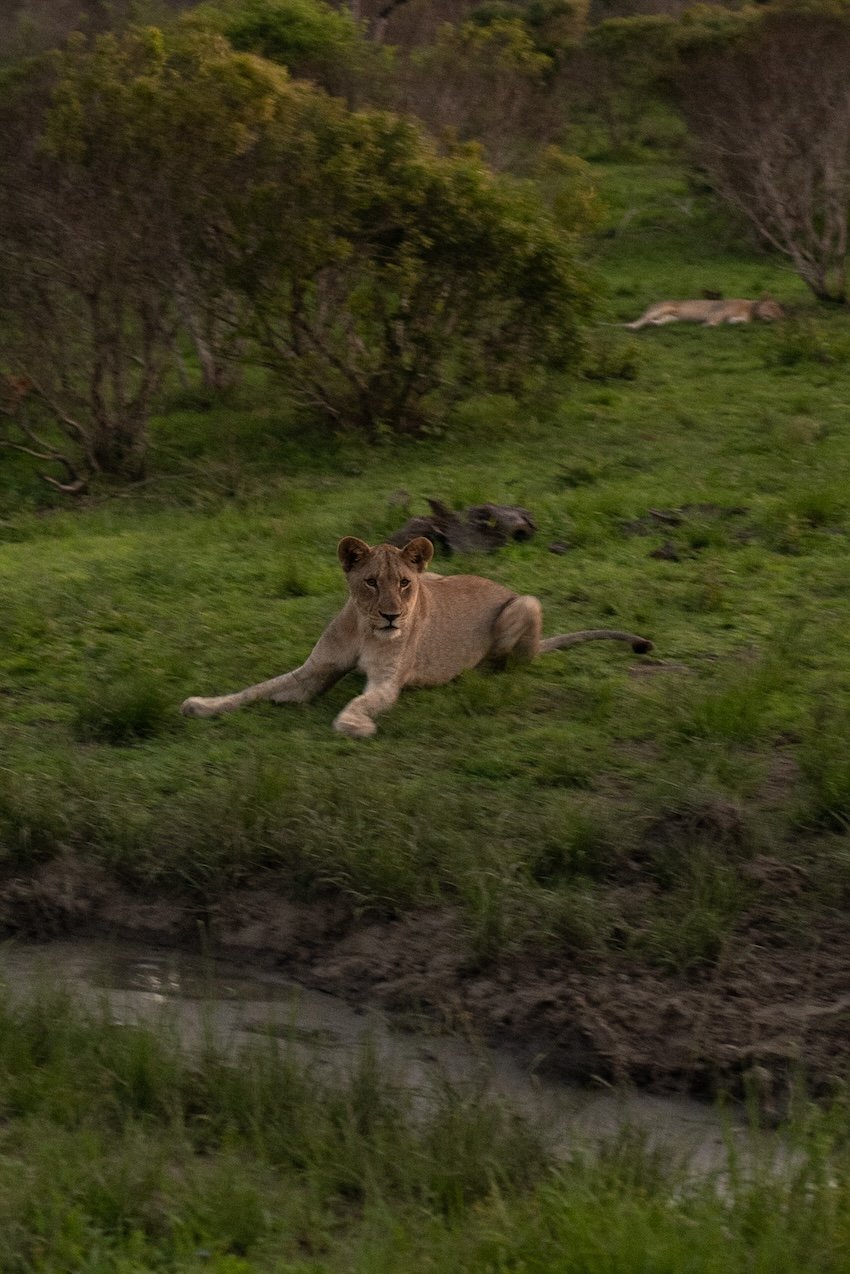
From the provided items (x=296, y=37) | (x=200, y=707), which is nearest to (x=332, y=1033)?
(x=200, y=707)

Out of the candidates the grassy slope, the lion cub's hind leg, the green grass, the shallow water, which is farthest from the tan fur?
the green grass

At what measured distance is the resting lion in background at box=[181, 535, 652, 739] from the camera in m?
7.76

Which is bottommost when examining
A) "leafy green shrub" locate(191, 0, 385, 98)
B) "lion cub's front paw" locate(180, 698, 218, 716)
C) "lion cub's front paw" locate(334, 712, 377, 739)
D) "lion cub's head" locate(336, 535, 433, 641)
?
"lion cub's front paw" locate(180, 698, 218, 716)

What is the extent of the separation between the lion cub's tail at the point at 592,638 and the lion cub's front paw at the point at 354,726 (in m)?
1.32

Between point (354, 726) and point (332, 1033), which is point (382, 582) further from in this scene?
point (332, 1033)

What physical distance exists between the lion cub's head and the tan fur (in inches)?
442

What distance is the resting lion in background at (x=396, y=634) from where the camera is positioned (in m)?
7.76

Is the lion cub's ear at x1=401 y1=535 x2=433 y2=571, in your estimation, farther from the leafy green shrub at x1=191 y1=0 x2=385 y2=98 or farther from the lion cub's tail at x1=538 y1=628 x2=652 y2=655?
the leafy green shrub at x1=191 y1=0 x2=385 y2=98

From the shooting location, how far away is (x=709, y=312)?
60.6 feet

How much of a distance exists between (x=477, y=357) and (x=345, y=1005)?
9.37 m

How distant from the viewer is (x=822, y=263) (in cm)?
1930

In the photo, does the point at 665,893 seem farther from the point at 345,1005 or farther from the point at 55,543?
the point at 55,543

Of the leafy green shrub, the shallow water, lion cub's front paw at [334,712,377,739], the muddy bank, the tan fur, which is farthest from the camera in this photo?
the leafy green shrub

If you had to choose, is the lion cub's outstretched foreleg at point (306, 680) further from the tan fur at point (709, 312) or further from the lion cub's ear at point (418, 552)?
the tan fur at point (709, 312)
